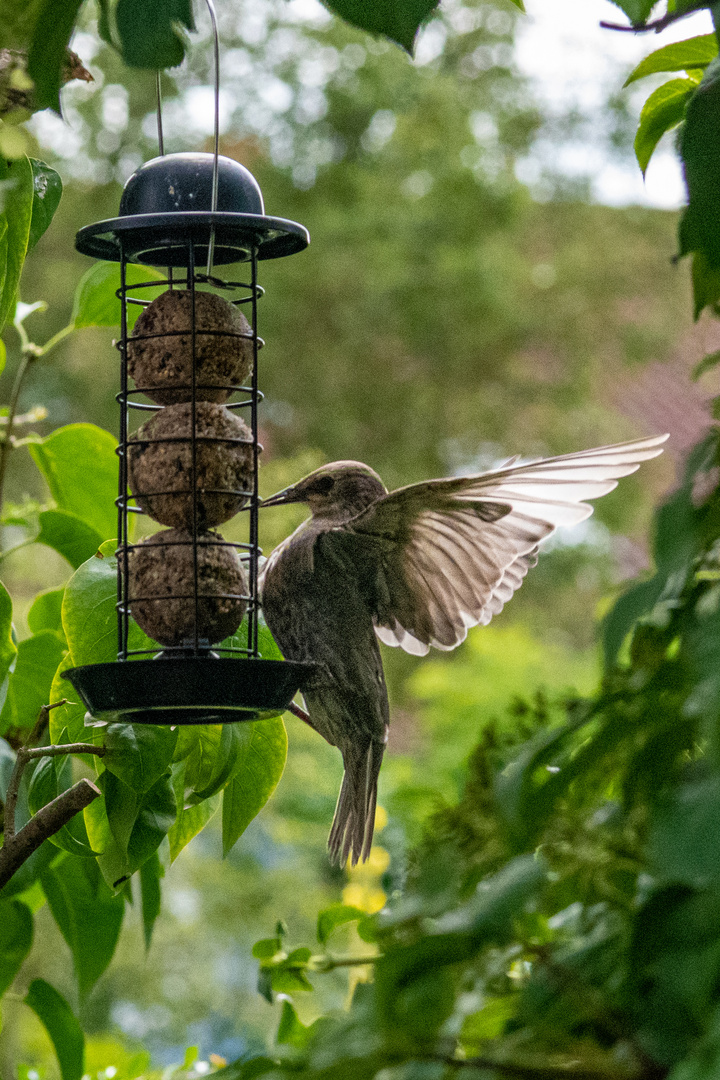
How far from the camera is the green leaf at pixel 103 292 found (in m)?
1.11

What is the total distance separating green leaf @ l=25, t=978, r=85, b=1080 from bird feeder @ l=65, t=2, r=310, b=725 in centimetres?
38

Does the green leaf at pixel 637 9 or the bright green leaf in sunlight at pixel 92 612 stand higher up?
the green leaf at pixel 637 9

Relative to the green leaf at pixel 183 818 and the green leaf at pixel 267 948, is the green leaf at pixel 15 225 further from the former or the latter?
the green leaf at pixel 267 948

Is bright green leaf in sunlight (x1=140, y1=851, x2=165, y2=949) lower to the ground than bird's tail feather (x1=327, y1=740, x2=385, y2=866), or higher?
lower

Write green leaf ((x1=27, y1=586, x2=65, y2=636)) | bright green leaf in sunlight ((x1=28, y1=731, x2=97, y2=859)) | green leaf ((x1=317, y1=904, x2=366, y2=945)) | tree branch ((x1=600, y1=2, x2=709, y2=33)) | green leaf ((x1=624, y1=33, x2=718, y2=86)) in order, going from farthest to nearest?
green leaf ((x1=27, y1=586, x2=65, y2=636))
bright green leaf in sunlight ((x1=28, y1=731, x2=97, y2=859))
green leaf ((x1=317, y1=904, x2=366, y2=945))
green leaf ((x1=624, y1=33, x2=718, y2=86))
tree branch ((x1=600, y1=2, x2=709, y2=33))

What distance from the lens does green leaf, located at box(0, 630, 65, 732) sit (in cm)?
115

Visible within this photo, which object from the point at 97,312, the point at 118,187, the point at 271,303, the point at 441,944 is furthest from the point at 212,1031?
the point at 441,944

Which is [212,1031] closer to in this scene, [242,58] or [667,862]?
[242,58]

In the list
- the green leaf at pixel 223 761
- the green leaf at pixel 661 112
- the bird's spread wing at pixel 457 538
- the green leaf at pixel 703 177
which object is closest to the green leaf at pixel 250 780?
the green leaf at pixel 223 761

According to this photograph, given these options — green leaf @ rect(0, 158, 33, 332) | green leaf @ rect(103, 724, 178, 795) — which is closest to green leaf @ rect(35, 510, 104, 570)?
green leaf @ rect(103, 724, 178, 795)

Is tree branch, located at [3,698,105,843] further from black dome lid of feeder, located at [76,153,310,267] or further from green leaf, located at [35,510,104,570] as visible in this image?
black dome lid of feeder, located at [76,153,310,267]

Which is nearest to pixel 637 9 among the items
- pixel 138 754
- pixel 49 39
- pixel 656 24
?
pixel 656 24

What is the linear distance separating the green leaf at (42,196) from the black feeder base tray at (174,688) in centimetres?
32

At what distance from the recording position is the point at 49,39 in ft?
1.60
